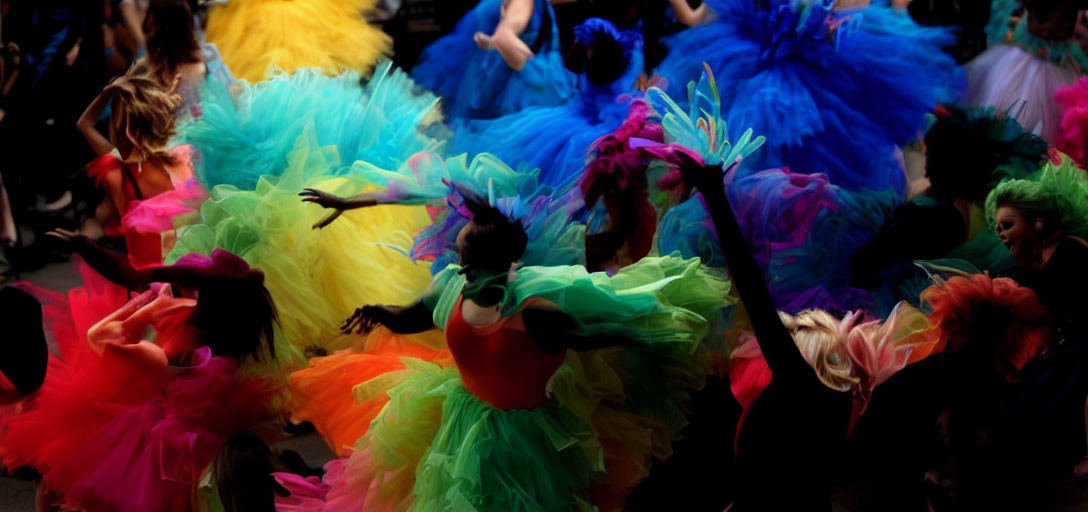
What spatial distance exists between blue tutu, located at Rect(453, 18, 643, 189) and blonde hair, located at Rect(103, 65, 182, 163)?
1089mm

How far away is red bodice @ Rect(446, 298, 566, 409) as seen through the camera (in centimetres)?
249

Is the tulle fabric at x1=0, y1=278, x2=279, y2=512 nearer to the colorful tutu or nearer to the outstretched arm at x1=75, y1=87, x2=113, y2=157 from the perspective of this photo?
the outstretched arm at x1=75, y1=87, x2=113, y2=157

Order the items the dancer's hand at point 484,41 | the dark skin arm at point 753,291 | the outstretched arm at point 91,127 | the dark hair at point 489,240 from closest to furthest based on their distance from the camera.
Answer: the dark skin arm at point 753,291 → the dark hair at point 489,240 → the outstretched arm at point 91,127 → the dancer's hand at point 484,41

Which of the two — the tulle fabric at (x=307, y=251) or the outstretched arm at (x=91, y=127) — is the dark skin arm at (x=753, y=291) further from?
the outstretched arm at (x=91, y=127)

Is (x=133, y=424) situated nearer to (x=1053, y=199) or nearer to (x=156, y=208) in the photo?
(x=156, y=208)

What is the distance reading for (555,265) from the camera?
272cm

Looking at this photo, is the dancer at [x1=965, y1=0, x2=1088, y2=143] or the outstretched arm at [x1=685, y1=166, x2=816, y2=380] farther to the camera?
the dancer at [x1=965, y1=0, x2=1088, y2=143]

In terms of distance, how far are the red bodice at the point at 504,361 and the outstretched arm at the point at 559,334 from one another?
0.11 ft

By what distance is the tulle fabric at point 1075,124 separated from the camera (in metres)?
3.75

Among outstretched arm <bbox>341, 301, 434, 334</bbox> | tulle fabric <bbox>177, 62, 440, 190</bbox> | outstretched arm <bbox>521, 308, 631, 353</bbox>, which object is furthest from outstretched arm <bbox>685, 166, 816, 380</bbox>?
tulle fabric <bbox>177, 62, 440, 190</bbox>

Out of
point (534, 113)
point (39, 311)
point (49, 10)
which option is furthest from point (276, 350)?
point (49, 10)

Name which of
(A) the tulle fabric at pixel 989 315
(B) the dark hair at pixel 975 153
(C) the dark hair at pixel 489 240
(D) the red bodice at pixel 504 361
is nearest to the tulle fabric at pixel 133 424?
(D) the red bodice at pixel 504 361

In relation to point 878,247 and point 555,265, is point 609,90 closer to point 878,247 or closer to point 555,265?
point 878,247

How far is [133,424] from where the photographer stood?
2.81 metres
